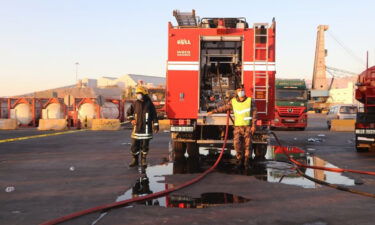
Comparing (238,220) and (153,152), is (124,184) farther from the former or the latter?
(153,152)

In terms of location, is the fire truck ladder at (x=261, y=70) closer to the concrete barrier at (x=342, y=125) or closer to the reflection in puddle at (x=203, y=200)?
the reflection in puddle at (x=203, y=200)

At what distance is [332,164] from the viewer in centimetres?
1002

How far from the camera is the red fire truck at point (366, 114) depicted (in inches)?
495

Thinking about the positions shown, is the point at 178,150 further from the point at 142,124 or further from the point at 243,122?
the point at 243,122

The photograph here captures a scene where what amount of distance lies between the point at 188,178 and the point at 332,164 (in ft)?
14.2

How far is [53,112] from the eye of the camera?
27.9 m

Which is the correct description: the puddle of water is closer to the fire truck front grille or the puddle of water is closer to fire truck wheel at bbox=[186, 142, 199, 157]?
fire truck wheel at bbox=[186, 142, 199, 157]

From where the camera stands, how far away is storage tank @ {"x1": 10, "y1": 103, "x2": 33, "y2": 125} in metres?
27.9

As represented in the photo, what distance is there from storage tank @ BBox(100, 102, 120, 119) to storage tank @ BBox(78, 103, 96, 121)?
2.13 ft

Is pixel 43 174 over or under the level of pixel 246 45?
under

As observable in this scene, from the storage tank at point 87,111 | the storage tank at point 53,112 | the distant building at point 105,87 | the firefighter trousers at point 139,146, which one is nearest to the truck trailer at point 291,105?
the storage tank at point 87,111

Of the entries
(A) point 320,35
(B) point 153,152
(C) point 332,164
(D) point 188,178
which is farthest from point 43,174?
(A) point 320,35

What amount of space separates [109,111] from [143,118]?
21167mm

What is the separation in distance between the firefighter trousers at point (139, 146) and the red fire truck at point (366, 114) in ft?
24.3
